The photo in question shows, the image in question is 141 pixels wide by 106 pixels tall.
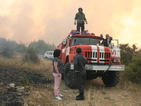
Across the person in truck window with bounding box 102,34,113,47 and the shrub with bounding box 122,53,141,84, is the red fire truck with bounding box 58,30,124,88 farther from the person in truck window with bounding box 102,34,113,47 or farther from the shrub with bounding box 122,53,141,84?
the shrub with bounding box 122,53,141,84

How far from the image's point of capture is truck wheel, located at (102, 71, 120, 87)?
676 cm

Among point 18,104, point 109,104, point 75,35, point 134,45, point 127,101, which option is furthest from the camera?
point 134,45

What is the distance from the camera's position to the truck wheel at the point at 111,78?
6.76 m

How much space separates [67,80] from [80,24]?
4.38 metres

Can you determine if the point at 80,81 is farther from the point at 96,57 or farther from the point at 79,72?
the point at 96,57

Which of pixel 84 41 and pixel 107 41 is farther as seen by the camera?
pixel 107 41

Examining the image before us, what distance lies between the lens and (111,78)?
23.2 feet

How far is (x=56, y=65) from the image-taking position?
4.79m

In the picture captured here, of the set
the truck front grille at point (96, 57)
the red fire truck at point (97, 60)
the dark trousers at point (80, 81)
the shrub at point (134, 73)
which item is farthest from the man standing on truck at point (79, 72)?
the shrub at point (134, 73)

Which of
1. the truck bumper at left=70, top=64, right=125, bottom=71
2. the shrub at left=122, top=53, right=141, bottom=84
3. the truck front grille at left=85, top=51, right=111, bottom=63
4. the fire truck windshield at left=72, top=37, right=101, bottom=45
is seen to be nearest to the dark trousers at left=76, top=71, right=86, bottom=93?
the truck bumper at left=70, top=64, right=125, bottom=71

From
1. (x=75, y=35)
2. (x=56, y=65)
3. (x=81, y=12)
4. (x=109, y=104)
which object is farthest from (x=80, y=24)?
(x=109, y=104)

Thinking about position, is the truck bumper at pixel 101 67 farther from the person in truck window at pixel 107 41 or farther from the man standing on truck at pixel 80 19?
the man standing on truck at pixel 80 19

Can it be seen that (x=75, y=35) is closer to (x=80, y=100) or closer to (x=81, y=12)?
(x=81, y=12)

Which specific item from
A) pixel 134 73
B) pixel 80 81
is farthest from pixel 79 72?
pixel 134 73
